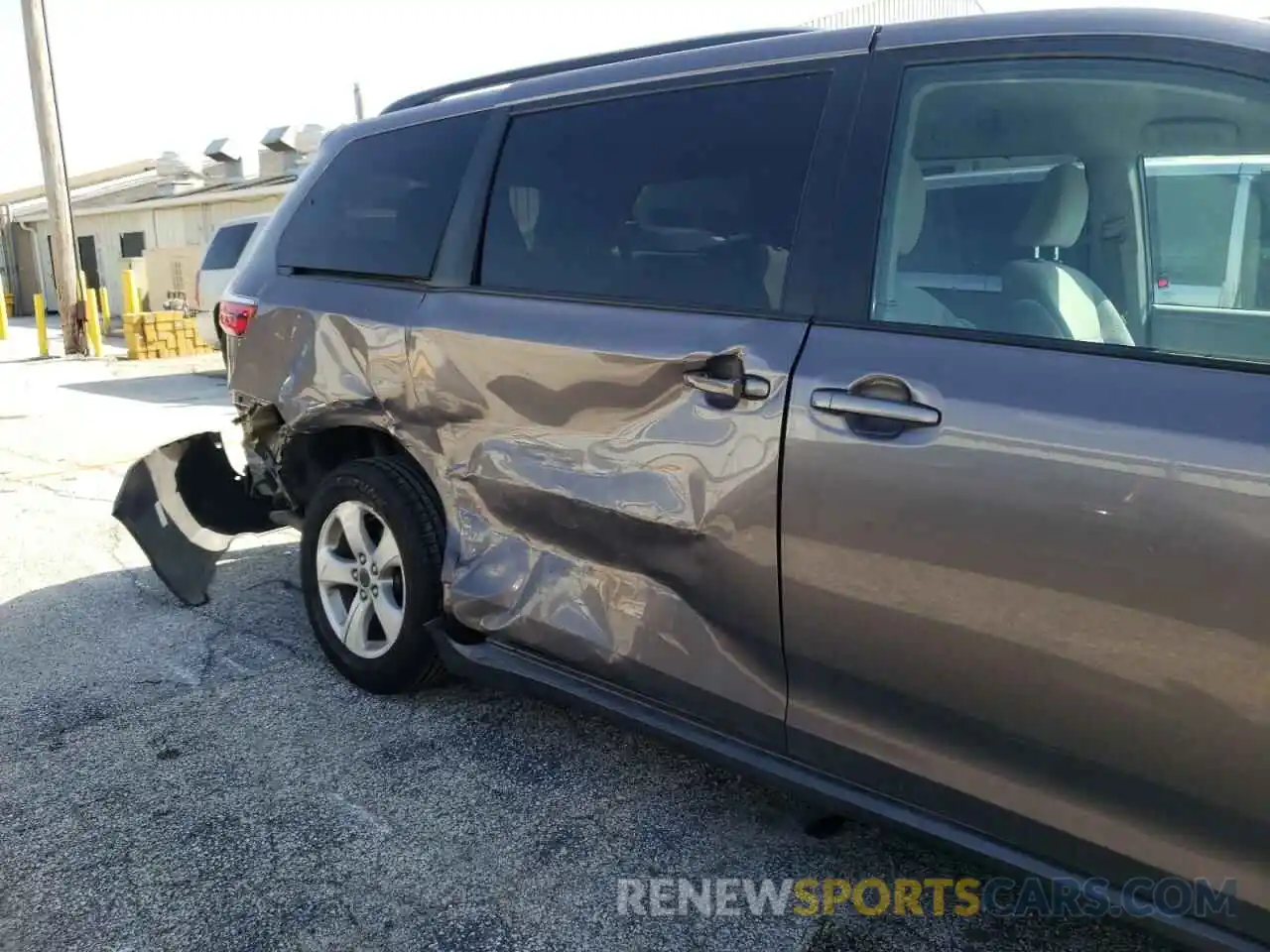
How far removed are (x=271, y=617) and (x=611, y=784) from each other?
2036 millimetres

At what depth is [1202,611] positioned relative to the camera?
162 cm

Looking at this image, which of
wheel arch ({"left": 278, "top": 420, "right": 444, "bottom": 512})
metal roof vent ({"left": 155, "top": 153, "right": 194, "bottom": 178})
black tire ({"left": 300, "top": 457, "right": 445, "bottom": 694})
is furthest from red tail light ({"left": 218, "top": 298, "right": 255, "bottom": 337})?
metal roof vent ({"left": 155, "top": 153, "right": 194, "bottom": 178})

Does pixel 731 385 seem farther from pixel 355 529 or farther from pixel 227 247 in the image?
pixel 227 247

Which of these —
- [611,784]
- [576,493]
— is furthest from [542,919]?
[576,493]

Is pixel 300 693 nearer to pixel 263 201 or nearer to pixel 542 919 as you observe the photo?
pixel 542 919

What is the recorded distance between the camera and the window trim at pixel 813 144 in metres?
2.18

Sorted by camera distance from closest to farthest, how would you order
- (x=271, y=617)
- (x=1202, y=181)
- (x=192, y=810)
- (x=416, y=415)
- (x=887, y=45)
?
(x=1202, y=181)
(x=887, y=45)
(x=192, y=810)
(x=416, y=415)
(x=271, y=617)

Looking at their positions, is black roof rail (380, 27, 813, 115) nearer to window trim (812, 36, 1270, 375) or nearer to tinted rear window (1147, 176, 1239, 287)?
window trim (812, 36, 1270, 375)

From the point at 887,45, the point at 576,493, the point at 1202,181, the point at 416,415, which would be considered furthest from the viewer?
the point at 416,415

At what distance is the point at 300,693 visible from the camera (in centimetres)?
355

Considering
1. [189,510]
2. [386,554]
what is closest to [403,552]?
[386,554]

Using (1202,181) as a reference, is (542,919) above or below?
below

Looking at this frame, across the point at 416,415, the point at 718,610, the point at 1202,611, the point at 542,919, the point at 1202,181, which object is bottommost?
the point at 542,919

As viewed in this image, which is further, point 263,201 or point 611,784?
point 263,201
